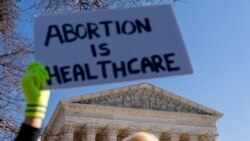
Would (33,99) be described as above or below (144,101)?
below

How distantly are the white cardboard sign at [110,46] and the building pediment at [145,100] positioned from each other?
141 feet

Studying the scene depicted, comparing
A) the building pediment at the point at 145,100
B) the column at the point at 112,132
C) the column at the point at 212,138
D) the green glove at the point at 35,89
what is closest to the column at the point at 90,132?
the column at the point at 112,132

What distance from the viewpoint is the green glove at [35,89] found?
225cm

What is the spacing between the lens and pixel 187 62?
249cm

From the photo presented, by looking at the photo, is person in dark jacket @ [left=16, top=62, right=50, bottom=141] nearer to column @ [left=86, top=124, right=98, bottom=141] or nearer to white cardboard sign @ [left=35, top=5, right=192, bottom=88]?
white cardboard sign @ [left=35, top=5, right=192, bottom=88]

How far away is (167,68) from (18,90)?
20.6 feet

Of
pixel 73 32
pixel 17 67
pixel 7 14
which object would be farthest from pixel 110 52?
pixel 17 67

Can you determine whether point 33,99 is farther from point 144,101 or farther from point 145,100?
point 145,100

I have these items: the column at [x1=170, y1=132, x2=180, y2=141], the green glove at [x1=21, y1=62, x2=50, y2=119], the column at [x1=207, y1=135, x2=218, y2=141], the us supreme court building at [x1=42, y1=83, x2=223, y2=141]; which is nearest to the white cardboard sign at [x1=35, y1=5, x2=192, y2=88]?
the green glove at [x1=21, y1=62, x2=50, y2=119]

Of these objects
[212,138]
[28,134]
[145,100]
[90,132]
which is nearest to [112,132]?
[90,132]

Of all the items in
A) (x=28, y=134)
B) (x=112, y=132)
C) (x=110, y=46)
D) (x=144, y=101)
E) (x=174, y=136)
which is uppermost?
(x=144, y=101)

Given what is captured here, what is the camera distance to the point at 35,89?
2264 mm

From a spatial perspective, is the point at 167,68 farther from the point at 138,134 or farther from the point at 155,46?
the point at 138,134

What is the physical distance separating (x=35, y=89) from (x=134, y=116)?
1749 inches
